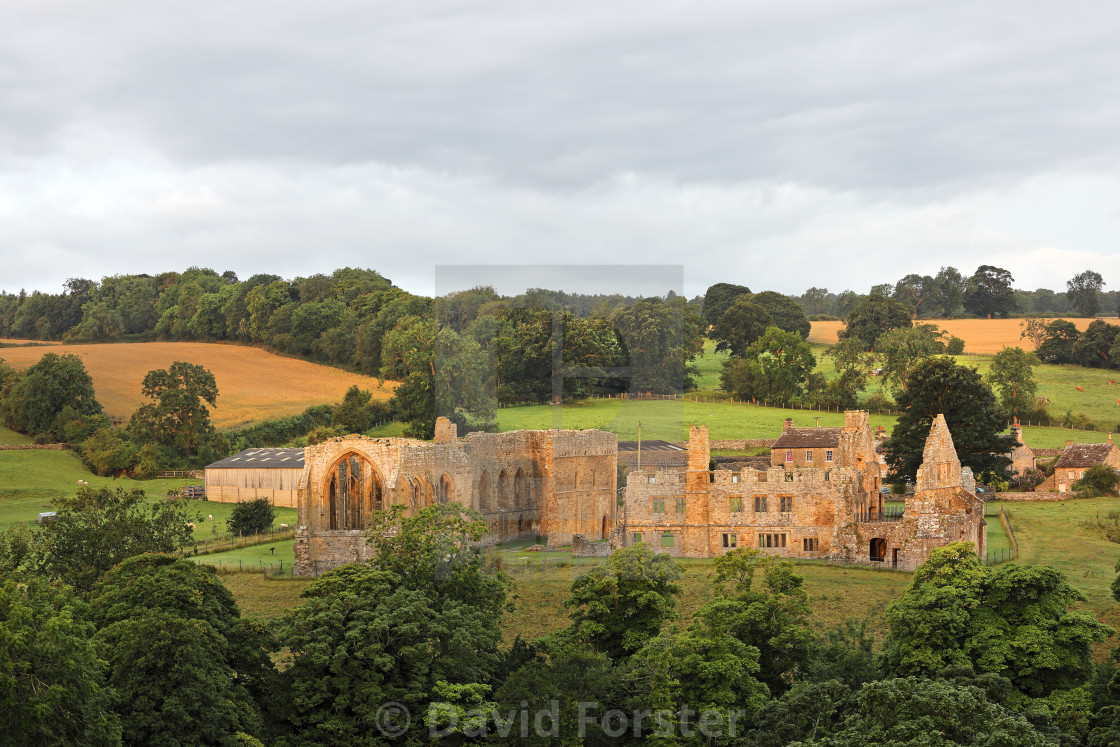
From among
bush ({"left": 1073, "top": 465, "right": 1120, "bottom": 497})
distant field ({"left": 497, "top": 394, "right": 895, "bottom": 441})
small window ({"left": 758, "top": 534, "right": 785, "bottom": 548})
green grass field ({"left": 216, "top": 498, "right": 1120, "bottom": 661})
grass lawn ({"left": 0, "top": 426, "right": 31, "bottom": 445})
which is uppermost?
distant field ({"left": 497, "top": 394, "right": 895, "bottom": 441})

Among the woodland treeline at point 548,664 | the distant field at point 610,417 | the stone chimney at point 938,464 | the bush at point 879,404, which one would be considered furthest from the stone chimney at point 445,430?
the bush at point 879,404

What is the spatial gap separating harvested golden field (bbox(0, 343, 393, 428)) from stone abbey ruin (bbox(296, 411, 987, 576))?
154ft

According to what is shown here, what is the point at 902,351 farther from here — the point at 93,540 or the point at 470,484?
the point at 93,540

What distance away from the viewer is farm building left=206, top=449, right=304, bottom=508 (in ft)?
241

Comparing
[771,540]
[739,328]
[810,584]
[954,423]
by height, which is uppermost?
[739,328]

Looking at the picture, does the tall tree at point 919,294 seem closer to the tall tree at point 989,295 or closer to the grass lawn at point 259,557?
the tall tree at point 989,295

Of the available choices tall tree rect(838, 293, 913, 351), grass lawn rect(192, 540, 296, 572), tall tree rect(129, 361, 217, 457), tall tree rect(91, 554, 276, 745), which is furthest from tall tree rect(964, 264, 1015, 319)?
tall tree rect(91, 554, 276, 745)

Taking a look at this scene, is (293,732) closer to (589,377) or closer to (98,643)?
(98,643)

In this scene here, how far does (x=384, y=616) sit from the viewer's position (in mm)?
35125

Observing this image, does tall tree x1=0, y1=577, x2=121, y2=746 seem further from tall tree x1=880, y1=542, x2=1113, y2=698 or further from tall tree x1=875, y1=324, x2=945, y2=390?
tall tree x1=875, y1=324, x2=945, y2=390

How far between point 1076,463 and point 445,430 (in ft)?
137

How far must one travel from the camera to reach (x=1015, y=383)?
94688mm

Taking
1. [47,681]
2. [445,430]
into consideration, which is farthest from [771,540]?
[47,681]

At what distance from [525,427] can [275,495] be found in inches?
1330
